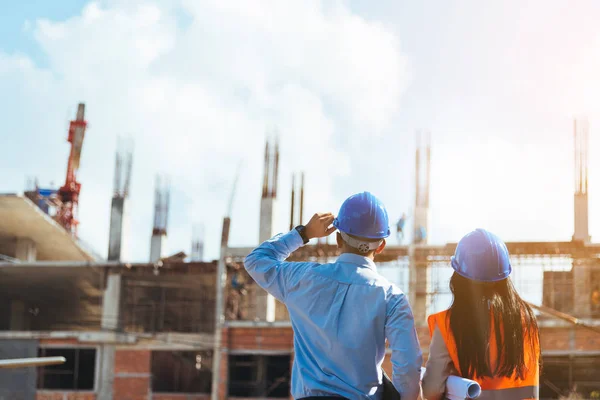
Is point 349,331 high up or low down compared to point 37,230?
down

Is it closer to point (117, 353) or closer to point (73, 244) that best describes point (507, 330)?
point (117, 353)

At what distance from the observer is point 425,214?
24422 mm

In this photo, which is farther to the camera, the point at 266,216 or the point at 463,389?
the point at 266,216

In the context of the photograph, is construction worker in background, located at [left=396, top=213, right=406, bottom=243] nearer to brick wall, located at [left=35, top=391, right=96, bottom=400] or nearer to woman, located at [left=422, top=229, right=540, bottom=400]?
brick wall, located at [left=35, top=391, right=96, bottom=400]

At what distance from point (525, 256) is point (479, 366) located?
20406mm

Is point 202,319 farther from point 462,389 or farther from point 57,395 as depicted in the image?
point 462,389

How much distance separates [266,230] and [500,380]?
860 inches

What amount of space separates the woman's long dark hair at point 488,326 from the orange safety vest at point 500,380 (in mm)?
13

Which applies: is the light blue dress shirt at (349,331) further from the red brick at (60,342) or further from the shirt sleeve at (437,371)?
the red brick at (60,342)

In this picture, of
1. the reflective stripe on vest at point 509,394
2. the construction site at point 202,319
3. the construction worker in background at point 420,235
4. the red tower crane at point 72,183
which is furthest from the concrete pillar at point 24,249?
the reflective stripe on vest at point 509,394

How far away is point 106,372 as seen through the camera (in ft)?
77.8

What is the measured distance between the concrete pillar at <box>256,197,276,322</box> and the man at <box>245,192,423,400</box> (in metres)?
21.3

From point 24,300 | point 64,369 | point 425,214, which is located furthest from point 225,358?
point 24,300

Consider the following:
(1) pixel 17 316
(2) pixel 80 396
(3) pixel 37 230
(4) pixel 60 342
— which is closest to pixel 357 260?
(2) pixel 80 396
